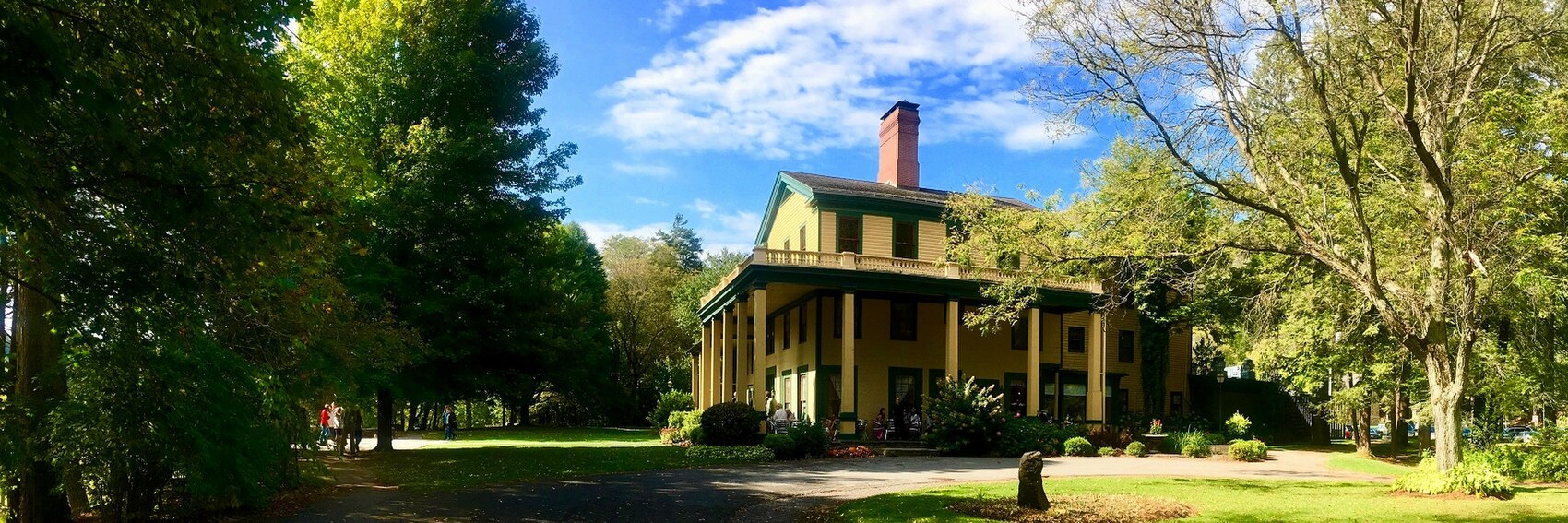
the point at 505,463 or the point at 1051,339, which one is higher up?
the point at 1051,339

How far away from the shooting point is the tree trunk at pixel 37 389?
37.8 feet

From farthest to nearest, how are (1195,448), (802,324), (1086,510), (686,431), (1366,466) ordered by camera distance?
(802,324)
(686,431)
(1195,448)
(1366,466)
(1086,510)

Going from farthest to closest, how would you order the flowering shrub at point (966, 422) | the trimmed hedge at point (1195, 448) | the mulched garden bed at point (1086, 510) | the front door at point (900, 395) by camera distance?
the front door at point (900, 395), the trimmed hedge at point (1195, 448), the flowering shrub at point (966, 422), the mulched garden bed at point (1086, 510)

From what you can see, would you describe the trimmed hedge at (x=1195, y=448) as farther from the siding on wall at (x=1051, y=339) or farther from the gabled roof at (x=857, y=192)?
the gabled roof at (x=857, y=192)

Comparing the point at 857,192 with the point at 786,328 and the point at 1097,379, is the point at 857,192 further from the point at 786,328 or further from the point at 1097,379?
the point at 1097,379

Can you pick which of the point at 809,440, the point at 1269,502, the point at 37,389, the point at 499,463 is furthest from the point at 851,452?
the point at 37,389

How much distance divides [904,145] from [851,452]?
12963 mm

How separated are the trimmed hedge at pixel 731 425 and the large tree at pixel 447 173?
15.3ft

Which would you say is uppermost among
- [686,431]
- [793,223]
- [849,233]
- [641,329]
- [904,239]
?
[793,223]

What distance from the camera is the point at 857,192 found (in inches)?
1216

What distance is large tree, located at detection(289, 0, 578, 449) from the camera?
2291 centimetres

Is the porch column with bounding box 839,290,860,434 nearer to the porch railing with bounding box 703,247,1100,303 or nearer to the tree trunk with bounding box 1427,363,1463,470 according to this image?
the porch railing with bounding box 703,247,1100,303

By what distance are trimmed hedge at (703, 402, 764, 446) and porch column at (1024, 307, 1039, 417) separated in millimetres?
8833

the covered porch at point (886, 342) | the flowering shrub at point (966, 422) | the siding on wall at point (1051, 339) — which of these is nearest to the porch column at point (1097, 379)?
the covered porch at point (886, 342)
